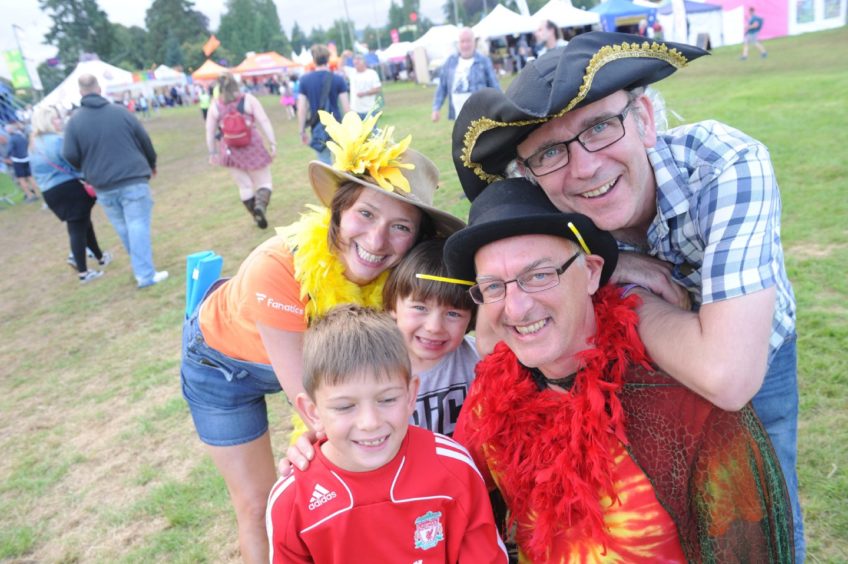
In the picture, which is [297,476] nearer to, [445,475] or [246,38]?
[445,475]

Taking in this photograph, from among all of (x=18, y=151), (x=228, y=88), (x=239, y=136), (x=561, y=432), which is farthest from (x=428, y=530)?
(x=18, y=151)

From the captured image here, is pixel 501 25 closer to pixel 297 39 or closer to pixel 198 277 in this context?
pixel 198 277

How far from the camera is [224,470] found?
9.23 ft

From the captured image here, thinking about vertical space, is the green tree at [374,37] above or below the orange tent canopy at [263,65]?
above

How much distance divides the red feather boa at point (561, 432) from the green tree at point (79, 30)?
85.1m

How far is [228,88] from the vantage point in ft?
26.7

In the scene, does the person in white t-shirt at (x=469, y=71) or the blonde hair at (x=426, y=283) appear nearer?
the blonde hair at (x=426, y=283)

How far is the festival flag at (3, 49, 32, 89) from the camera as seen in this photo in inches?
1133

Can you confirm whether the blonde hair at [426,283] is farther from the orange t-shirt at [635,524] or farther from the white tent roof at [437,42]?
the white tent roof at [437,42]

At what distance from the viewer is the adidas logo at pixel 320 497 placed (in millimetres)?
1820

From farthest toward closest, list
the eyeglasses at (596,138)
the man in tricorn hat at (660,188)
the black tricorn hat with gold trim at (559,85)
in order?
the eyeglasses at (596,138) → the black tricorn hat with gold trim at (559,85) → the man in tricorn hat at (660,188)

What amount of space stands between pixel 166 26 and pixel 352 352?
91389mm

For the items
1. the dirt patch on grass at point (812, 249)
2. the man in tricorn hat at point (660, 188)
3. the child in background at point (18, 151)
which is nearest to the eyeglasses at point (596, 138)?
the man in tricorn hat at point (660, 188)

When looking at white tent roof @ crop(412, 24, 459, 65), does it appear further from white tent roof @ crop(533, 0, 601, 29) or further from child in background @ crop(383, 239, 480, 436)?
child in background @ crop(383, 239, 480, 436)
